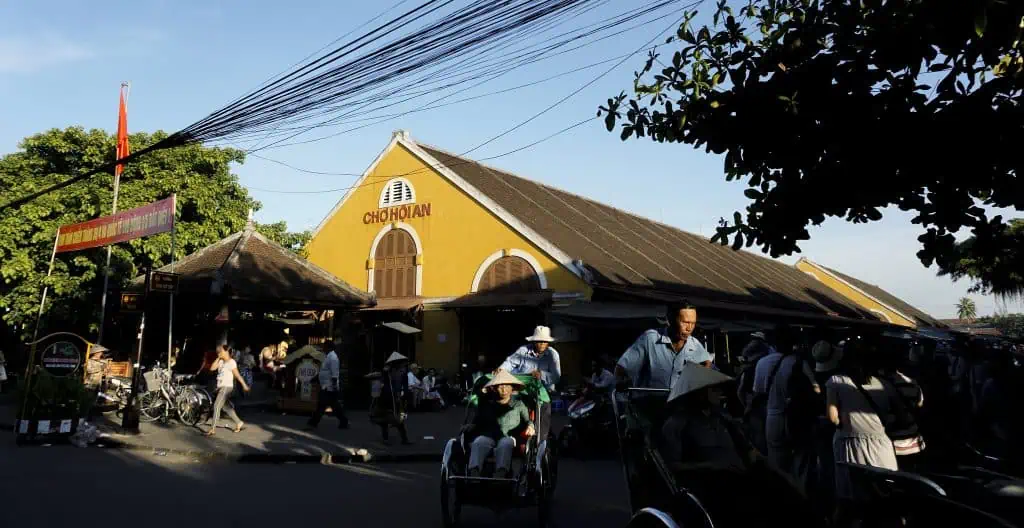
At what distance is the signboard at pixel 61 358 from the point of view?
1273cm

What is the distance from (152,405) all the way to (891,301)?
157 feet

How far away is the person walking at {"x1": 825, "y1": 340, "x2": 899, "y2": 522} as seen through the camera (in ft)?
18.6

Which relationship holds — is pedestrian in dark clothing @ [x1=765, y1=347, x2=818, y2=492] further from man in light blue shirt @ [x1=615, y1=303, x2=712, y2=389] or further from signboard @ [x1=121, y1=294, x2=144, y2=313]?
signboard @ [x1=121, y1=294, x2=144, y2=313]

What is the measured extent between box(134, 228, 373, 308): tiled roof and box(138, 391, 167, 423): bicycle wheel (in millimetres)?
2519

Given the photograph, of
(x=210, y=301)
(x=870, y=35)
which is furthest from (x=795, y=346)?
(x=210, y=301)

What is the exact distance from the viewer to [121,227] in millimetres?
15945

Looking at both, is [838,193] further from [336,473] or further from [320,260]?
[320,260]

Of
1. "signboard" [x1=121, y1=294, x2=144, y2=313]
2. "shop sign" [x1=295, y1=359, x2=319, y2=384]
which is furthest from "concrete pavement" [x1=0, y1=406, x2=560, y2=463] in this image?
"signboard" [x1=121, y1=294, x2=144, y2=313]

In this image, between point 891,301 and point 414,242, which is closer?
point 414,242

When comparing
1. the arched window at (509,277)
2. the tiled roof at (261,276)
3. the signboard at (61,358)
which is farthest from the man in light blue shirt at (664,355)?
the arched window at (509,277)

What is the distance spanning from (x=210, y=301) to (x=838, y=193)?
14.5 metres

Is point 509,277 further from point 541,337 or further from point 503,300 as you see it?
point 541,337

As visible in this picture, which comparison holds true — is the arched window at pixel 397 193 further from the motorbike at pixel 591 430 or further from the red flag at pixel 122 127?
the motorbike at pixel 591 430

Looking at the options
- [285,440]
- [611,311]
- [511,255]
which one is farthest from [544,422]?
[511,255]
